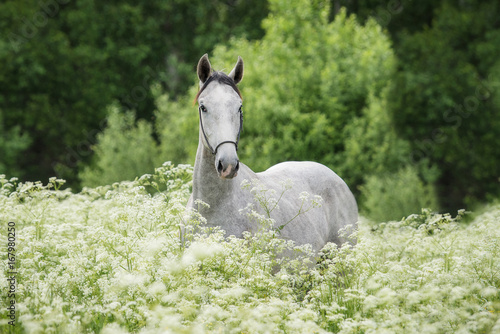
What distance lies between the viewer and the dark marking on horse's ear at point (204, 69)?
5387 millimetres

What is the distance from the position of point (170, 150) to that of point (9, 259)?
17.6 metres

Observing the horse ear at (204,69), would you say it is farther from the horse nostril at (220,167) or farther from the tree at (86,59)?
the tree at (86,59)

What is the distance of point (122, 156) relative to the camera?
70.0 ft

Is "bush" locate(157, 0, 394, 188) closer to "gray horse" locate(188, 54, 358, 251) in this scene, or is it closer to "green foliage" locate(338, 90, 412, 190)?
"green foliage" locate(338, 90, 412, 190)

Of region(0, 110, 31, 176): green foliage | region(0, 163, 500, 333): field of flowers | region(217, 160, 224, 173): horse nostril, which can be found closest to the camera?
region(0, 163, 500, 333): field of flowers

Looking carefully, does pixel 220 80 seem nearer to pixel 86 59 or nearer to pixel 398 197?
pixel 398 197

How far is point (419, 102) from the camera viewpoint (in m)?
20.6

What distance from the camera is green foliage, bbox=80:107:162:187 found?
69.3 ft

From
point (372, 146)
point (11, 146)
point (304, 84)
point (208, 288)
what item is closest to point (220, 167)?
point (208, 288)

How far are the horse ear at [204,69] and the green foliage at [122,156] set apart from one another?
15.7 m

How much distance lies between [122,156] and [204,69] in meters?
16.5

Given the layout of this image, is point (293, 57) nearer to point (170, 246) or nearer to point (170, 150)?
point (170, 150)

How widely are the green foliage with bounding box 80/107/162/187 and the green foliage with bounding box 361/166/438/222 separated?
28.9ft

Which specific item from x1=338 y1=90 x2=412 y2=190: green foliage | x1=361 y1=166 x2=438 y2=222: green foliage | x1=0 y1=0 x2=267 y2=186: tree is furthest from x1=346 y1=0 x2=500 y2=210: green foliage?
x1=0 y1=0 x2=267 y2=186: tree
